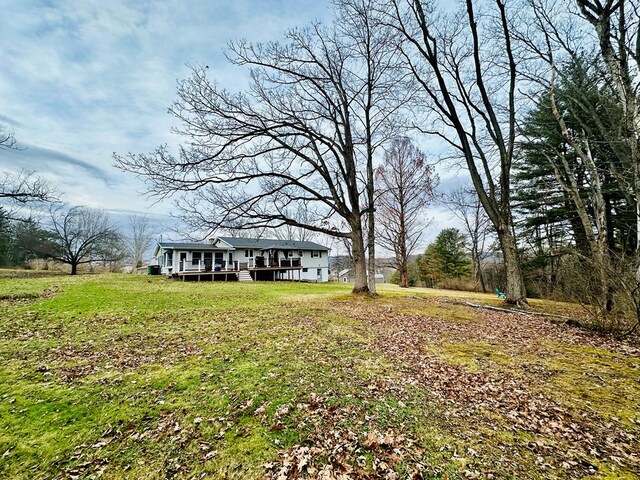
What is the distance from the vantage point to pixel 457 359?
4531mm

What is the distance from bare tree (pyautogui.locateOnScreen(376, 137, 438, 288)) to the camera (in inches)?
815

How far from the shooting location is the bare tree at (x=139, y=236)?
43.3 meters

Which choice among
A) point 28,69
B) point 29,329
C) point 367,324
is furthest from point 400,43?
point 29,329

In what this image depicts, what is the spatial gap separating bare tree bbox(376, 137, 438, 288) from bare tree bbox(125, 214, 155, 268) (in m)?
40.8

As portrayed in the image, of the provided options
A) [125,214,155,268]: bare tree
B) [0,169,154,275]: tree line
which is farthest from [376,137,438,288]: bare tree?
[125,214,155,268]: bare tree

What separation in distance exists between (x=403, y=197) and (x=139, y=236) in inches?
1773

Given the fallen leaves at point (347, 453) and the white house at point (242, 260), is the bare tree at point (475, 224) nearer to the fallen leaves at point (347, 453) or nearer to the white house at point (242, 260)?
the white house at point (242, 260)

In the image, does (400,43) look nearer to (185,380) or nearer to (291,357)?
(291,357)

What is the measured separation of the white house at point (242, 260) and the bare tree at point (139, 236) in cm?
1077

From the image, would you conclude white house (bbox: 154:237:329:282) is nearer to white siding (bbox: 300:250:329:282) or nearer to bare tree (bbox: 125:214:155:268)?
white siding (bbox: 300:250:329:282)

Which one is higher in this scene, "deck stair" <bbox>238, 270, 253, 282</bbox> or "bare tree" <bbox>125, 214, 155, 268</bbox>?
"bare tree" <bbox>125, 214, 155, 268</bbox>

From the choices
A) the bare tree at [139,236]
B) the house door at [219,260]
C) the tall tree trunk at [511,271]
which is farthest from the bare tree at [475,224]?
the bare tree at [139,236]

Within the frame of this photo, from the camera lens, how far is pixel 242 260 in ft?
101

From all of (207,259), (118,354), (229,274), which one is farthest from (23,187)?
(229,274)
